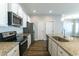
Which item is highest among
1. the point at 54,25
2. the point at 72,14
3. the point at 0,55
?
the point at 72,14

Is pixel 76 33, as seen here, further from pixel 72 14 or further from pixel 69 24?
pixel 72 14

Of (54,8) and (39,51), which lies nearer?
(54,8)

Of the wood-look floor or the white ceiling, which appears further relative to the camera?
the wood-look floor

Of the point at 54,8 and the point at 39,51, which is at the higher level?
the point at 54,8

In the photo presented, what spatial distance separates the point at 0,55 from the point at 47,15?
296 centimetres

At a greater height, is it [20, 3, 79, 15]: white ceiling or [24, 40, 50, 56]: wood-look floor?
[20, 3, 79, 15]: white ceiling

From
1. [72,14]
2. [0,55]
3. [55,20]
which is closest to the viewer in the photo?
[0,55]

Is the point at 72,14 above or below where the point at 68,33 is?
above

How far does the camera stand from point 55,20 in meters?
3.91

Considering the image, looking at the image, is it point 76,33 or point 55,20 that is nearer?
point 76,33

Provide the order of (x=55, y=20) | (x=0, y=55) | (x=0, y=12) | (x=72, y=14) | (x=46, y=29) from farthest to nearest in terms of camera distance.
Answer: (x=46, y=29), (x=55, y=20), (x=72, y=14), (x=0, y=12), (x=0, y=55)

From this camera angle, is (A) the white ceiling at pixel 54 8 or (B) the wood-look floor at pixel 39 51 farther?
(B) the wood-look floor at pixel 39 51

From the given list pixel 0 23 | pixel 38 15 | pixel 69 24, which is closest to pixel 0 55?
pixel 0 23

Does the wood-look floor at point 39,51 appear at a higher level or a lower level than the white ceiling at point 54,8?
lower
